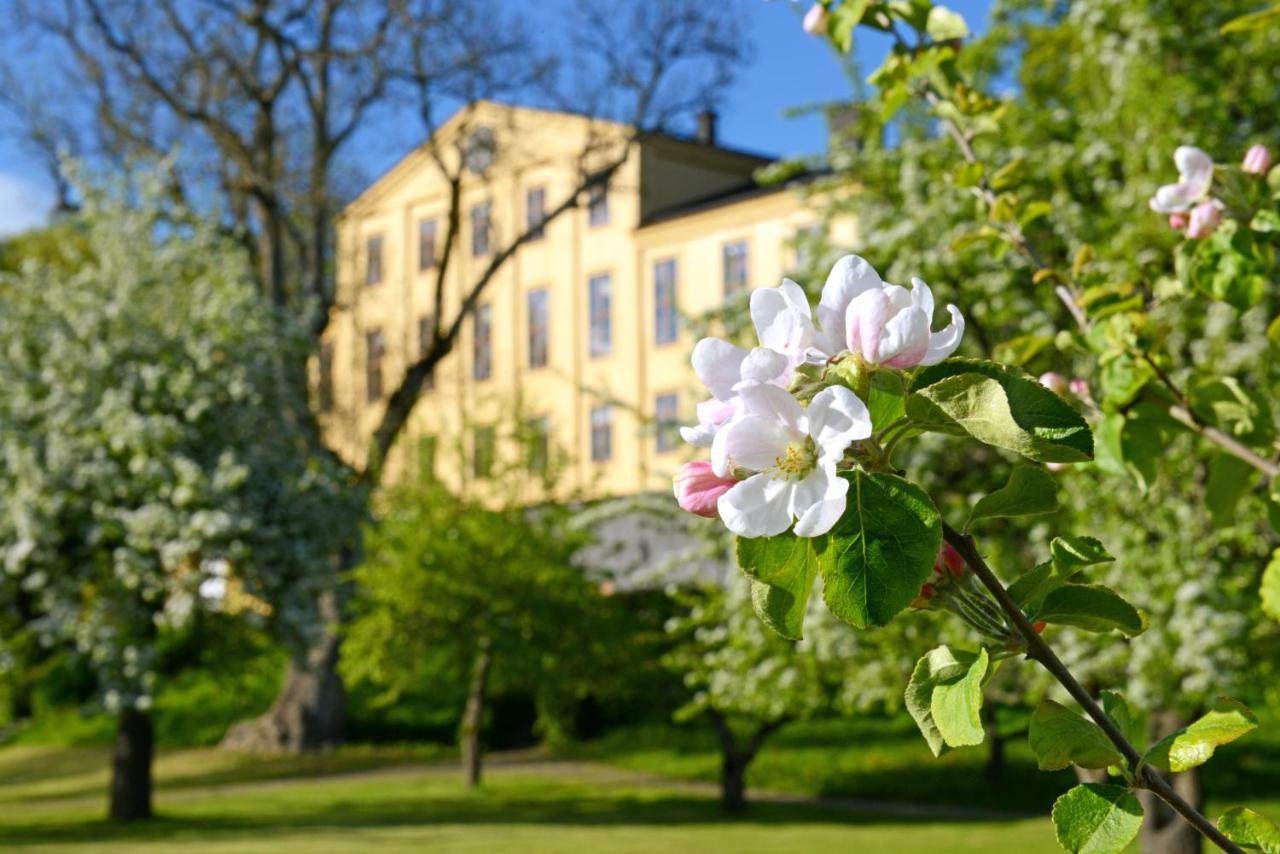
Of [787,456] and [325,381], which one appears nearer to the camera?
[787,456]

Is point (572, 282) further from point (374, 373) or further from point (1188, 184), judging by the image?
point (1188, 184)

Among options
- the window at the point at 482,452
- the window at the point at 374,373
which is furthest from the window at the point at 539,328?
the window at the point at 482,452

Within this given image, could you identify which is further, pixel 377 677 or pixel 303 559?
pixel 377 677

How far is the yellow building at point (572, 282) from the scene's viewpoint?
37094mm

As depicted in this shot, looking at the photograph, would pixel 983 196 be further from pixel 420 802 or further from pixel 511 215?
pixel 511 215

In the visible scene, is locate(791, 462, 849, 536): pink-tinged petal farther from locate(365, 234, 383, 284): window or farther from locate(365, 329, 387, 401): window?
locate(365, 234, 383, 284): window

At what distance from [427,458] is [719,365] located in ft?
77.1

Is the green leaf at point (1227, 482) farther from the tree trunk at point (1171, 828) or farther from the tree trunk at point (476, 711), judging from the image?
the tree trunk at point (476, 711)

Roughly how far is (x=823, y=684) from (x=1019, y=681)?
84.4 inches

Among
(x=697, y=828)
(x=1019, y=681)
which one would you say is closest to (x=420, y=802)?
(x=697, y=828)

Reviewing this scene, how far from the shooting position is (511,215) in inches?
1735

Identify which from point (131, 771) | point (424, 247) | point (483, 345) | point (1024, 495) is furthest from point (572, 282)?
point (1024, 495)

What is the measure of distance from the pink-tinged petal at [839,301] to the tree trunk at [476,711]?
20.3 meters

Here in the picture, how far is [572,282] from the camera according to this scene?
4256 centimetres
